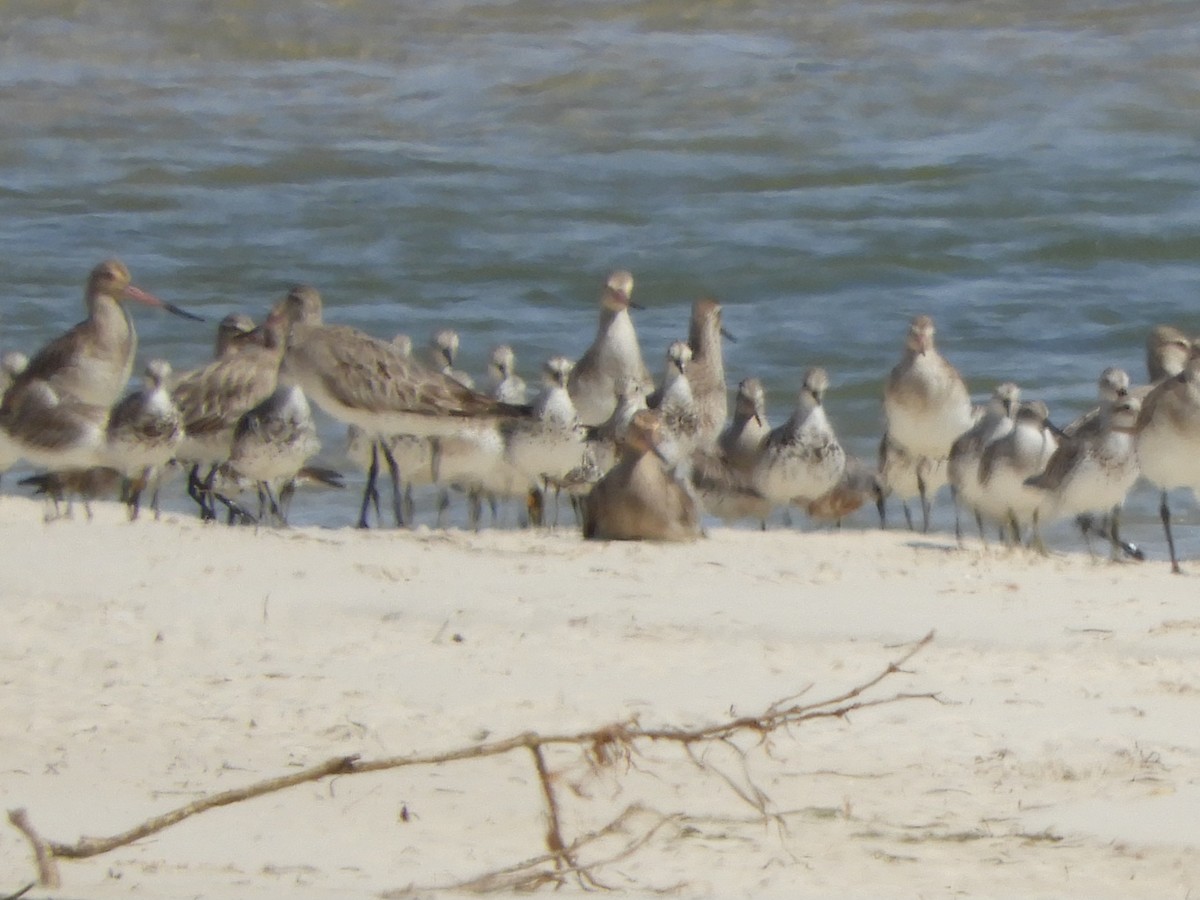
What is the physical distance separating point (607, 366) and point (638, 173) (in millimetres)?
8200

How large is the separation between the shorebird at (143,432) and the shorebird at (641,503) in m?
1.79

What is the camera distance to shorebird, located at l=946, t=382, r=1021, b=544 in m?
10.5

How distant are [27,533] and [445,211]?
1110 centimetres

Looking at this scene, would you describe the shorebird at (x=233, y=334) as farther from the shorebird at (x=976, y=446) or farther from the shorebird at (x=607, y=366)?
the shorebird at (x=976, y=446)

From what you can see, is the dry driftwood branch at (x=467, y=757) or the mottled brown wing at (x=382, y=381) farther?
the mottled brown wing at (x=382, y=381)

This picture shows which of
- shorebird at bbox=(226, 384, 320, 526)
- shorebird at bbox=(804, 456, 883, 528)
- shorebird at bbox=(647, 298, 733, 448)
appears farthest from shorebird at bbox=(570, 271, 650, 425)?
shorebird at bbox=(226, 384, 320, 526)

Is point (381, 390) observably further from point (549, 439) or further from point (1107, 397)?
point (1107, 397)

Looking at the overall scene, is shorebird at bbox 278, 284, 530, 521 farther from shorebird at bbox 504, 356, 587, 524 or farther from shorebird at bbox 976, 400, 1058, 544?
shorebird at bbox 976, 400, 1058, 544

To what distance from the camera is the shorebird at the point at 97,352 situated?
456 inches

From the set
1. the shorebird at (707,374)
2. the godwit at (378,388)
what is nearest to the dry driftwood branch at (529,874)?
the godwit at (378,388)

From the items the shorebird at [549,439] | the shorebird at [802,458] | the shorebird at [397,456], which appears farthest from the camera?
the shorebird at [397,456]

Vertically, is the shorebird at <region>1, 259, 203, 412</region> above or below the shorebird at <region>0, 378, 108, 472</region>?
above

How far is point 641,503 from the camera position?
31.4ft

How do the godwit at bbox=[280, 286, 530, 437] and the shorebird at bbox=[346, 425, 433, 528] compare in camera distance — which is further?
the shorebird at bbox=[346, 425, 433, 528]
